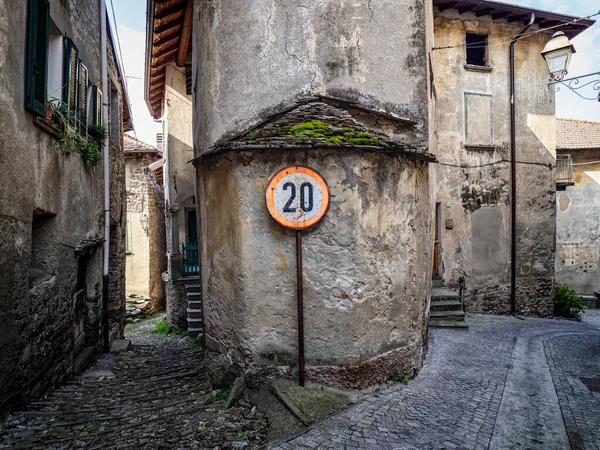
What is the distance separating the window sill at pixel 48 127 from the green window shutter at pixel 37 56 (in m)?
0.10

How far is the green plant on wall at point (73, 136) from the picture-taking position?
5925 mm

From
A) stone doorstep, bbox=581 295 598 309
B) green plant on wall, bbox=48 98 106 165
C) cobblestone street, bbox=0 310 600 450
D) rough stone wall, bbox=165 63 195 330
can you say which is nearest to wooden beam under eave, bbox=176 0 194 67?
rough stone wall, bbox=165 63 195 330

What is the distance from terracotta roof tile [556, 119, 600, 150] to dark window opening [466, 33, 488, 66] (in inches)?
254

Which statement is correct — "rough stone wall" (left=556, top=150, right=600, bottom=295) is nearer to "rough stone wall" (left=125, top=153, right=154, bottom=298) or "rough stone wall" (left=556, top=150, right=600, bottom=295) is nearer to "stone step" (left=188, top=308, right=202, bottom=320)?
"stone step" (left=188, top=308, right=202, bottom=320)

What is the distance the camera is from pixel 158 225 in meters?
17.6

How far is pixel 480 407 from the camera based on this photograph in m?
5.15

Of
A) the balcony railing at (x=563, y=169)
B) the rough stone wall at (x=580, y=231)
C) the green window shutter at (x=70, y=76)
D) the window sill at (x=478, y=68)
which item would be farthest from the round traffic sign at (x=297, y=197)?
the rough stone wall at (x=580, y=231)

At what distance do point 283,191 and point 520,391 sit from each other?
165 inches

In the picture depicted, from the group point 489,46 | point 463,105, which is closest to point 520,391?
point 463,105

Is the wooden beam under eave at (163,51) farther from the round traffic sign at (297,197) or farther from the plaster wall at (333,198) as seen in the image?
the round traffic sign at (297,197)

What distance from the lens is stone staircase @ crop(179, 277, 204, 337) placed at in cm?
1140

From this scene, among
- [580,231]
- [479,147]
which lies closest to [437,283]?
[479,147]

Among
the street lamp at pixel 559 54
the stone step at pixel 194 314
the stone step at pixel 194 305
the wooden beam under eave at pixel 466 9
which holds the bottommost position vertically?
the stone step at pixel 194 314

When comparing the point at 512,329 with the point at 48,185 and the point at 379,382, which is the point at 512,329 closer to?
the point at 379,382
